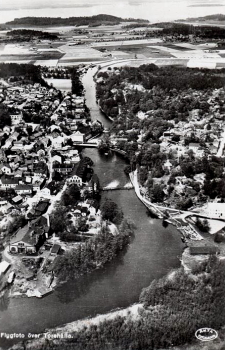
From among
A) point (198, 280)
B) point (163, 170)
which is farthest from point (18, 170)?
point (198, 280)

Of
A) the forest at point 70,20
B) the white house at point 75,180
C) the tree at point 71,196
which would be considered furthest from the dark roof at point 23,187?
the forest at point 70,20

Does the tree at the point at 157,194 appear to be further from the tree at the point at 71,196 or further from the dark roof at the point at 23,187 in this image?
the dark roof at the point at 23,187

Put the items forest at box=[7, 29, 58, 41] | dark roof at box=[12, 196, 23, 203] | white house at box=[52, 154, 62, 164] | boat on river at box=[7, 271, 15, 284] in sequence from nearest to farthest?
boat on river at box=[7, 271, 15, 284], dark roof at box=[12, 196, 23, 203], white house at box=[52, 154, 62, 164], forest at box=[7, 29, 58, 41]

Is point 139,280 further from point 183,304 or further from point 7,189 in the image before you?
point 7,189

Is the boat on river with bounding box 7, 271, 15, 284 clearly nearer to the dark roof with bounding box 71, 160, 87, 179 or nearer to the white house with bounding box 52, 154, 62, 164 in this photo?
the dark roof with bounding box 71, 160, 87, 179

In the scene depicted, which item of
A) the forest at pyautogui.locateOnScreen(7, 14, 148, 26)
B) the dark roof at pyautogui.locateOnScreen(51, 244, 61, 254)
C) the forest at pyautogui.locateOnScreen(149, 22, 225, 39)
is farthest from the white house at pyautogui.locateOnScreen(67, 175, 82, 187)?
the forest at pyautogui.locateOnScreen(149, 22, 225, 39)

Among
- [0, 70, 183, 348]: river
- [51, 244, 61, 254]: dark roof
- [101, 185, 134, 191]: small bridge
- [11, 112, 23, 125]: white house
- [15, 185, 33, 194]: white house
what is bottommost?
[0, 70, 183, 348]: river

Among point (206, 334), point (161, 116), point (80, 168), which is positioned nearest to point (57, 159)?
point (80, 168)
